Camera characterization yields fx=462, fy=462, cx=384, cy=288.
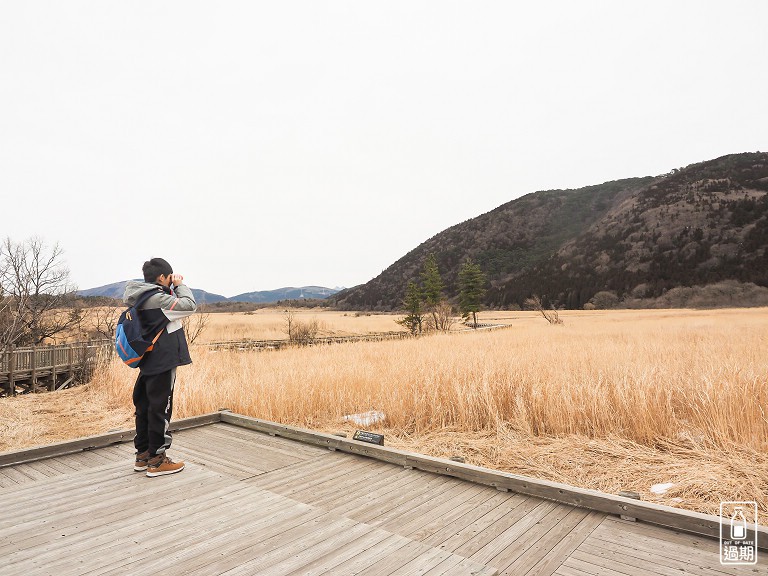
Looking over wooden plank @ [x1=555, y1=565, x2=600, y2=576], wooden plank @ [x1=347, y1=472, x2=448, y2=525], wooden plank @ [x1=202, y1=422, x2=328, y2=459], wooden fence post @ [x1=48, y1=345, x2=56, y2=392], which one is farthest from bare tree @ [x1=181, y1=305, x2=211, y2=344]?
wooden plank @ [x1=555, y1=565, x2=600, y2=576]

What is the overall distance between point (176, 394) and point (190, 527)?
20.6 feet

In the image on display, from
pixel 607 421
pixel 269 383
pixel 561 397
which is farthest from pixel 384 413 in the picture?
pixel 607 421

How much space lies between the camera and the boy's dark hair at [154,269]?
169 inches

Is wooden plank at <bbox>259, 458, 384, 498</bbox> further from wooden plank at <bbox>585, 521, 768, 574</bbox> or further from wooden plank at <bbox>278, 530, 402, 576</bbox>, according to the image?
wooden plank at <bbox>585, 521, 768, 574</bbox>

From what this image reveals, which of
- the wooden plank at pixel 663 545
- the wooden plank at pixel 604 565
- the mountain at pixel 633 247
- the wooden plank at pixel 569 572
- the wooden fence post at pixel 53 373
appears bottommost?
the wooden fence post at pixel 53 373

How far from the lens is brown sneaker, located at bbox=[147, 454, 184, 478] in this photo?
414 centimetres

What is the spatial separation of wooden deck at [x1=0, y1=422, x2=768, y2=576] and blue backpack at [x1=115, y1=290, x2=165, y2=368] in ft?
3.61

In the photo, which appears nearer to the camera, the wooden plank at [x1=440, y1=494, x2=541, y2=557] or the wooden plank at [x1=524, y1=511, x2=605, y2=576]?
the wooden plank at [x1=524, y1=511, x2=605, y2=576]

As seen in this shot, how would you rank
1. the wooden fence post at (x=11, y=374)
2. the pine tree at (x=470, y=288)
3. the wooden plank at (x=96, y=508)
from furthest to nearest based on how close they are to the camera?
1. the pine tree at (x=470, y=288)
2. the wooden fence post at (x=11, y=374)
3. the wooden plank at (x=96, y=508)

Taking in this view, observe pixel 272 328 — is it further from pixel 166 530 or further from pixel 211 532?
pixel 211 532

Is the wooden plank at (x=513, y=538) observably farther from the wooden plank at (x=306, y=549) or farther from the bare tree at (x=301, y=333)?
the bare tree at (x=301, y=333)

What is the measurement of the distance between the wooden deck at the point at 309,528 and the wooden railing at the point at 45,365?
15405 millimetres

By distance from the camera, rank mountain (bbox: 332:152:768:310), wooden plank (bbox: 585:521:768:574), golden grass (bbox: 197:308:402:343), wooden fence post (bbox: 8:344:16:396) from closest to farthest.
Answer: wooden plank (bbox: 585:521:768:574) < wooden fence post (bbox: 8:344:16:396) < golden grass (bbox: 197:308:402:343) < mountain (bbox: 332:152:768:310)

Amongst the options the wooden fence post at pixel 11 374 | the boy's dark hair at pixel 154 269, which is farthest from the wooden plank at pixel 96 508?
the wooden fence post at pixel 11 374
